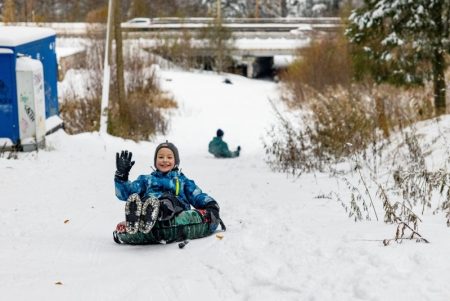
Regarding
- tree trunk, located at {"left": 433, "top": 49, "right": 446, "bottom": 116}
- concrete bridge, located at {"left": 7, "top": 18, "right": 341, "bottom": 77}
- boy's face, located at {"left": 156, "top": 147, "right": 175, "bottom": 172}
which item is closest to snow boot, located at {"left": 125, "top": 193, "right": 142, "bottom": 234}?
boy's face, located at {"left": 156, "top": 147, "right": 175, "bottom": 172}

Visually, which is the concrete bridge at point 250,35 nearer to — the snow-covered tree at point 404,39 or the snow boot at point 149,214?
the snow-covered tree at point 404,39

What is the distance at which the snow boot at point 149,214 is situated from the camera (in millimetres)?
6189

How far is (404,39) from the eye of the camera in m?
16.1

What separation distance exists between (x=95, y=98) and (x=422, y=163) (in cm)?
1803

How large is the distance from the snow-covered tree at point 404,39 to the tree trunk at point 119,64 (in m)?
7.39

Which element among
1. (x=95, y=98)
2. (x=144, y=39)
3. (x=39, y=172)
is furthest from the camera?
(x=144, y=39)

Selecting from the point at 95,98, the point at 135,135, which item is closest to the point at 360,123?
the point at 135,135

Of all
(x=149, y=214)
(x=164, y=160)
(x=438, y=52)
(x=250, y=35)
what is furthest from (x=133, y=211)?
(x=250, y=35)

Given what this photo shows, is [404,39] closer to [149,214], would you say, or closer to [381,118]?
[381,118]

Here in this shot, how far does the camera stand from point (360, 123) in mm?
13375

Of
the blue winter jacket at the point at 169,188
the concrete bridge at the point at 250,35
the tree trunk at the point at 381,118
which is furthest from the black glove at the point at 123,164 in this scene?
the concrete bridge at the point at 250,35

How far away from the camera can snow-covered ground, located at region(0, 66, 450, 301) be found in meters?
4.53

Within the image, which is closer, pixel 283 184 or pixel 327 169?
pixel 283 184

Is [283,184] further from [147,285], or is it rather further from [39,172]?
[147,285]
